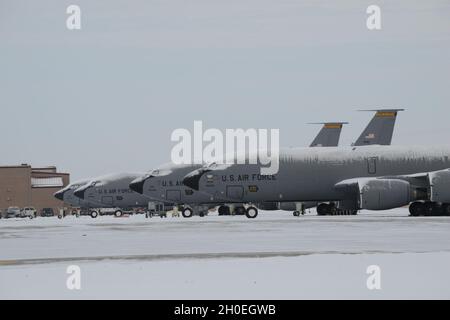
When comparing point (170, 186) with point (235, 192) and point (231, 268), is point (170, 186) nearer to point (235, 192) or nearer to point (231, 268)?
point (235, 192)

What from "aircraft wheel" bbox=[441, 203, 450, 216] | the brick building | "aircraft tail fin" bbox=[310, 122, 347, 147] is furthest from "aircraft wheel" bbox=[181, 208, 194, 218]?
the brick building

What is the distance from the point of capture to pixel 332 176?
63500mm

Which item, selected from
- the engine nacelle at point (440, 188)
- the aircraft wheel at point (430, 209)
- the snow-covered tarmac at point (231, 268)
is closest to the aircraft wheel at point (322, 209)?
the aircraft wheel at point (430, 209)

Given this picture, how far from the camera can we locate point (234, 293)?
1327 centimetres

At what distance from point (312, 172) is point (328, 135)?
34.7 m

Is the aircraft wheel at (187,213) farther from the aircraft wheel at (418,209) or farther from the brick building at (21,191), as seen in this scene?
the brick building at (21,191)

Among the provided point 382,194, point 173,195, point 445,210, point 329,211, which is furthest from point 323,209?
point 173,195

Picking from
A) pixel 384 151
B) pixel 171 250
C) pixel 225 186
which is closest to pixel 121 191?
pixel 225 186
